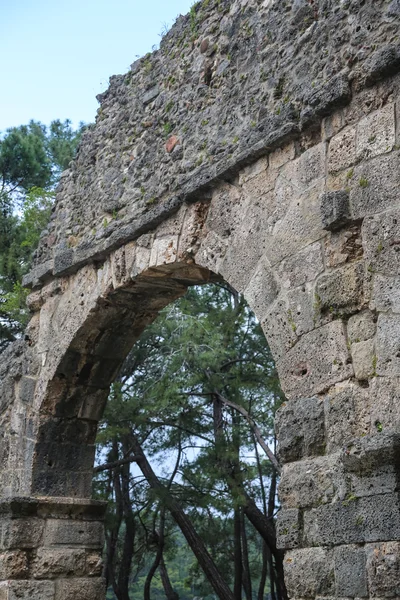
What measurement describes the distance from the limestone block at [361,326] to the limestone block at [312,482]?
1.67 feet

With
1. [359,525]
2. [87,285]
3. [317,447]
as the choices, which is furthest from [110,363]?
[359,525]

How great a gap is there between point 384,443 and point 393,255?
0.81 meters

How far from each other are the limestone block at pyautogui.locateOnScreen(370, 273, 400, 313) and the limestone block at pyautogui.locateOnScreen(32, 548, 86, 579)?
333cm

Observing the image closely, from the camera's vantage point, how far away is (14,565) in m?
5.59

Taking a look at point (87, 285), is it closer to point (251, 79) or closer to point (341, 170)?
point (251, 79)

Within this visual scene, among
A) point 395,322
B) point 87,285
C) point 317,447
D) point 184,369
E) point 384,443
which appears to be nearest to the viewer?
point 384,443

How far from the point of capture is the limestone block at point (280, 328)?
393 centimetres

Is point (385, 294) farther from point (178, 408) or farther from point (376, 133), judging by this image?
point (178, 408)

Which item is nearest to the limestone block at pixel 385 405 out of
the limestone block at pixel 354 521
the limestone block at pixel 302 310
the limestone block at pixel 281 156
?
the limestone block at pixel 354 521


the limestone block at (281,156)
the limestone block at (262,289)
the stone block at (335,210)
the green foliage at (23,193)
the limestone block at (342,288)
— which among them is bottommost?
the limestone block at (342,288)

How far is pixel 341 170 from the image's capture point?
3.85 metres

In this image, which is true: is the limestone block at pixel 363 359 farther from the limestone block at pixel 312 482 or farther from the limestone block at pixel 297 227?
the limestone block at pixel 297 227

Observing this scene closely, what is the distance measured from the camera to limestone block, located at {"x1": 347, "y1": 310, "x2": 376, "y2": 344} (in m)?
3.52

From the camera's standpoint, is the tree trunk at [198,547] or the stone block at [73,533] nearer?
the stone block at [73,533]
